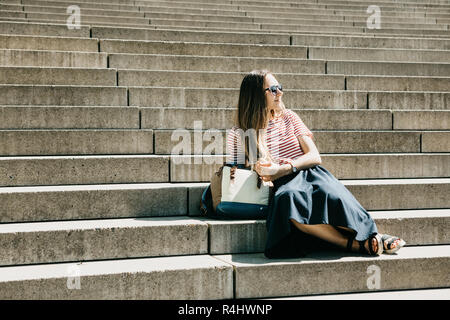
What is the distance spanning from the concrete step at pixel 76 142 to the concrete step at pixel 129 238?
2.73 feet

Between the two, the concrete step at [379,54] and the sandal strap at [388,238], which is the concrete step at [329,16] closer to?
the concrete step at [379,54]

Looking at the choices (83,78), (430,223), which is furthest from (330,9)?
(430,223)

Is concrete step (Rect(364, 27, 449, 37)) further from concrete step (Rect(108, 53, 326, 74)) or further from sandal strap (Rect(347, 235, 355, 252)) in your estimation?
sandal strap (Rect(347, 235, 355, 252))

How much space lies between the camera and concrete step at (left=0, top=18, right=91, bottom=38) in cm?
592

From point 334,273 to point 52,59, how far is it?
12.4 ft

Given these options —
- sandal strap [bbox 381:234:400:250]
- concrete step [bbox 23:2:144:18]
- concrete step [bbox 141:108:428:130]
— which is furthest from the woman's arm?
concrete step [bbox 23:2:144:18]

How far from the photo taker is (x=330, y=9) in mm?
8805

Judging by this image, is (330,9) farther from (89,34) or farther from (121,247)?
(121,247)

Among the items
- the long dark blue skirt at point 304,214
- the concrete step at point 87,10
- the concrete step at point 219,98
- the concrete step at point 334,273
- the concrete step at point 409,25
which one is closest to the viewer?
the concrete step at point 334,273

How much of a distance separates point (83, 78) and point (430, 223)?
137 inches

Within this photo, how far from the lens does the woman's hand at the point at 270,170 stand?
11.5 ft

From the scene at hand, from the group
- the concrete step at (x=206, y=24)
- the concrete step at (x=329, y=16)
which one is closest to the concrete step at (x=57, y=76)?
the concrete step at (x=206, y=24)

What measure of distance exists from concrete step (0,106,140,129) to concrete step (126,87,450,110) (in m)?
0.37

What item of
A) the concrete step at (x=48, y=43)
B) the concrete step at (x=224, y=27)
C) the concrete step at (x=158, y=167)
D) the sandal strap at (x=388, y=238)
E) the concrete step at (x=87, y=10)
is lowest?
the sandal strap at (x=388, y=238)
